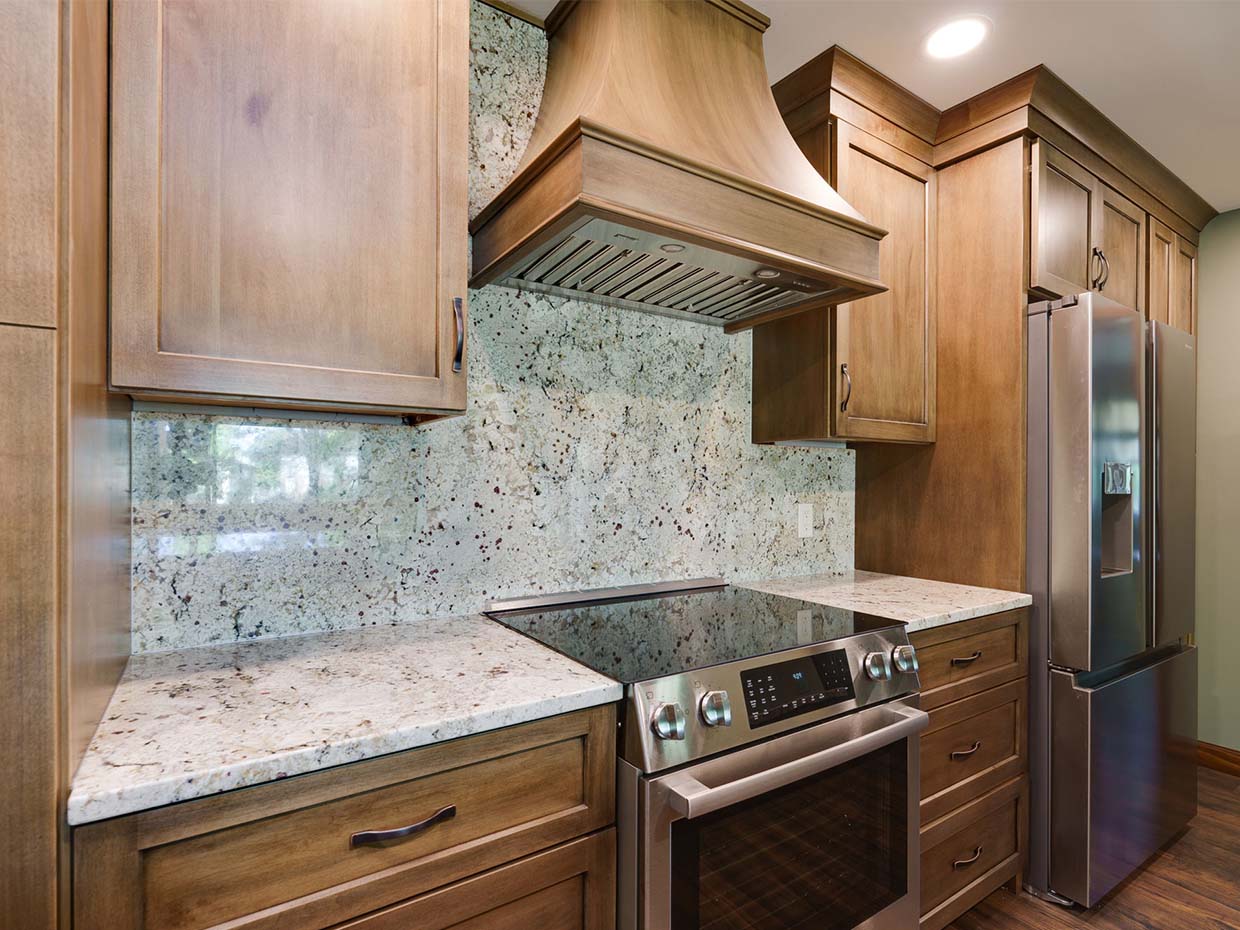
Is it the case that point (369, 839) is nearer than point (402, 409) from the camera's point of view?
Yes

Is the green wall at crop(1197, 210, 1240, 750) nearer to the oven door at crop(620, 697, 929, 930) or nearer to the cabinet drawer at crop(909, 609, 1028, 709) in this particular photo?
the cabinet drawer at crop(909, 609, 1028, 709)

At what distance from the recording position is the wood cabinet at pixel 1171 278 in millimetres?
2676

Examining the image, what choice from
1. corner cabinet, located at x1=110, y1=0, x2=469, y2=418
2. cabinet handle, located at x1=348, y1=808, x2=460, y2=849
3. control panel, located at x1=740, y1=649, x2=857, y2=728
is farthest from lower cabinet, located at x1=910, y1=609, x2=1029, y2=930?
corner cabinet, located at x1=110, y1=0, x2=469, y2=418

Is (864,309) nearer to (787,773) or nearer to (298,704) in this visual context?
(787,773)

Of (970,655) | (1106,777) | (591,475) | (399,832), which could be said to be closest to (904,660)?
(970,655)

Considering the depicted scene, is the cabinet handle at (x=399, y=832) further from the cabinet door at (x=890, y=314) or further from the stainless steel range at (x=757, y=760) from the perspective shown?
the cabinet door at (x=890, y=314)

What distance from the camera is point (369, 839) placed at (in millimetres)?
909

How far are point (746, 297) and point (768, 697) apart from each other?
106 centimetres

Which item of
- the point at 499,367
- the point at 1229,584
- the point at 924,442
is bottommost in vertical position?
the point at 1229,584

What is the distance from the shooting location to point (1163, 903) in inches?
78.7

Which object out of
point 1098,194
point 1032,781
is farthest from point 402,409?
point 1098,194

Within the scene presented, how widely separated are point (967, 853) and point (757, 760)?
111 centimetres

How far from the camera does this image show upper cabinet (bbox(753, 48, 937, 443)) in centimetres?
198

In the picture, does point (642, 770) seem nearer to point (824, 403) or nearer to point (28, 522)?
point (28, 522)
